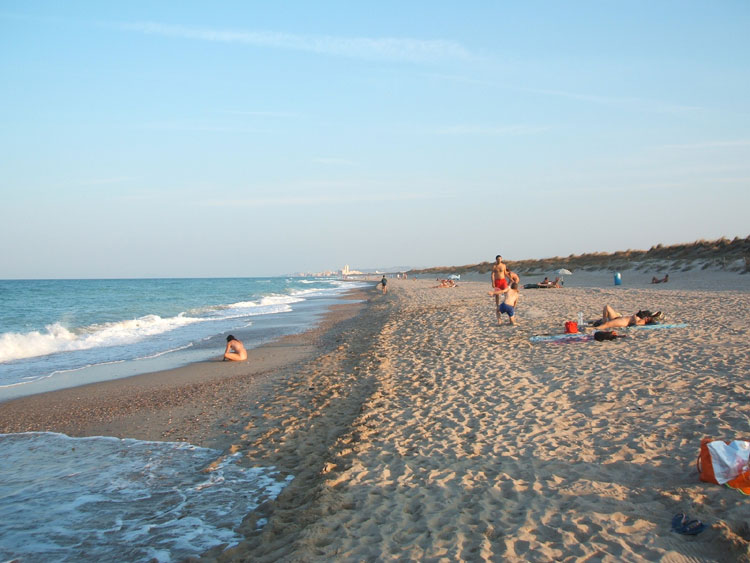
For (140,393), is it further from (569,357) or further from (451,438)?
(569,357)

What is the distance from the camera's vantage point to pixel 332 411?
737cm

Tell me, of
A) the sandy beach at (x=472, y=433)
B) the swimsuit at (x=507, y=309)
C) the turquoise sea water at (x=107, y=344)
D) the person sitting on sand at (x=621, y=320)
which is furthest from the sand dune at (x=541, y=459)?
the turquoise sea water at (x=107, y=344)

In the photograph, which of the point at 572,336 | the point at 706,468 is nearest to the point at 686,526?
the point at 706,468

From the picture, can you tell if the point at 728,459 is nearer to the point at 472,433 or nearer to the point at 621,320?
the point at 472,433

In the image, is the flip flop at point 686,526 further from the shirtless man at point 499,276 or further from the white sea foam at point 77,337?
the white sea foam at point 77,337

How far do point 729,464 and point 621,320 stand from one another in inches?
298

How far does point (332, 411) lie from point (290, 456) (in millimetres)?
1595

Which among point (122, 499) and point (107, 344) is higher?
point (107, 344)

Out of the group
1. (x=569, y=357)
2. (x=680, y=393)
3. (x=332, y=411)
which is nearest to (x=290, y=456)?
(x=332, y=411)

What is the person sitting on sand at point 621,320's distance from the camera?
11.0m

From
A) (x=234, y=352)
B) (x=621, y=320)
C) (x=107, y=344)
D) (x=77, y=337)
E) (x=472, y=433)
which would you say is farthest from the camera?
(x=77, y=337)

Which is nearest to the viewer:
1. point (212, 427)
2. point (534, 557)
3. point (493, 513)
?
point (534, 557)

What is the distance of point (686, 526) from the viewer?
11.2 ft

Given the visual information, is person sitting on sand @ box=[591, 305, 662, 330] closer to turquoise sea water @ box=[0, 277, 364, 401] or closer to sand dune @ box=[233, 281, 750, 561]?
sand dune @ box=[233, 281, 750, 561]
